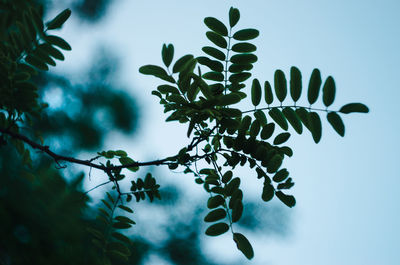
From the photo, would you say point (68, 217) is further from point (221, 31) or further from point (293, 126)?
point (221, 31)

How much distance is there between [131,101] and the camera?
102 inches

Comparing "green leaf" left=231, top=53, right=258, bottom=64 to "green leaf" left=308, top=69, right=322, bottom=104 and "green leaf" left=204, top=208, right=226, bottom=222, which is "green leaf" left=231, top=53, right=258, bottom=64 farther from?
"green leaf" left=204, top=208, right=226, bottom=222

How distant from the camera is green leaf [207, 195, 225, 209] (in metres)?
0.79

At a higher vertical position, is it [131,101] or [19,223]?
[131,101]

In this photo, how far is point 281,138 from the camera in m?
0.84

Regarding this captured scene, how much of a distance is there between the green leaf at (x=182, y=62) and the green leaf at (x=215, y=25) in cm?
22

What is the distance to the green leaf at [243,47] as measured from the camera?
0.88 m

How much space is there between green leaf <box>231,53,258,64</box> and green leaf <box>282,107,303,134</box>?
0.67 feet

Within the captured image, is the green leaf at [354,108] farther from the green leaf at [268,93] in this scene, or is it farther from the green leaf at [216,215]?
the green leaf at [216,215]

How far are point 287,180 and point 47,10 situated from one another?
2.63 metres

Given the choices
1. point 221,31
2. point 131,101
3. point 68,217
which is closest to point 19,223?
point 68,217

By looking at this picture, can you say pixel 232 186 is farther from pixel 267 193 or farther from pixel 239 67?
pixel 239 67

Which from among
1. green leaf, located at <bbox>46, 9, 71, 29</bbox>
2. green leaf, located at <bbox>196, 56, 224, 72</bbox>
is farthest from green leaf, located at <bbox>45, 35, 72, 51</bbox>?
green leaf, located at <bbox>196, 56, 224, 72</bbox>

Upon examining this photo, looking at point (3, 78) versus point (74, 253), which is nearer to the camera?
point (74, 253)
